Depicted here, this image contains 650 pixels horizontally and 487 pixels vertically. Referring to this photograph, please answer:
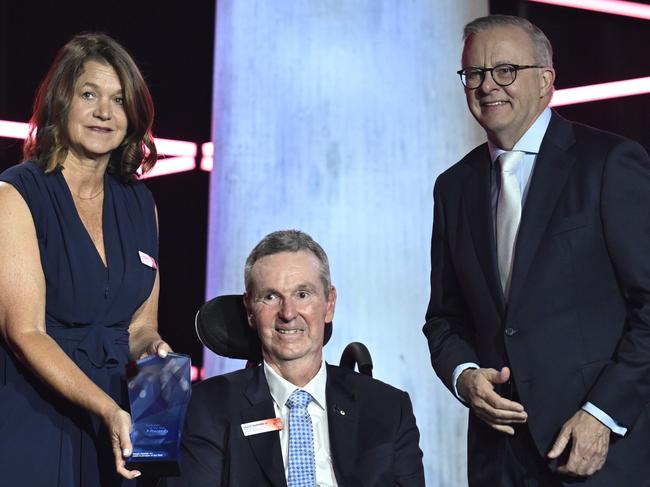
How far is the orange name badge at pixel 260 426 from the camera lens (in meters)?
2.24

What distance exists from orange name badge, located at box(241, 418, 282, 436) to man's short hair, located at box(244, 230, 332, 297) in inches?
14.4

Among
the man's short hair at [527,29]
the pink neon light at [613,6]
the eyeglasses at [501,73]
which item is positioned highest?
the pink neon light at [613,6]

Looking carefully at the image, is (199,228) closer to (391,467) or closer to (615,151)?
(391,467)

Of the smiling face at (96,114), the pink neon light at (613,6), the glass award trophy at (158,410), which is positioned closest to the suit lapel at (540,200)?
the glass award trophy at (158,410)

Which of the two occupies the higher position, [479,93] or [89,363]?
[479,93]

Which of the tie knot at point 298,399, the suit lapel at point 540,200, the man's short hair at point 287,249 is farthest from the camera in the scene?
the man's short hair at point 287,249

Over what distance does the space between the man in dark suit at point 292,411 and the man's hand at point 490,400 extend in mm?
263

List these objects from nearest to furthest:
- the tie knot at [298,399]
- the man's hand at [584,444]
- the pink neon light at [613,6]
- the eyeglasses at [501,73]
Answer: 1. the man's hand at [584,444]
2. the eyeglasses at [501,73]
3. the tie knot at [298,399]
4. the pink neon light at [613,6]

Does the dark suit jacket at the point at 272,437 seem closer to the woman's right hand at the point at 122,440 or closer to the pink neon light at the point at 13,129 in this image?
the woman's right hand at the point at 122,440

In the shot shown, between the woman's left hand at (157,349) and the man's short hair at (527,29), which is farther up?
the man's short hair at (527,29)

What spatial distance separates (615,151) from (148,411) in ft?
3.92

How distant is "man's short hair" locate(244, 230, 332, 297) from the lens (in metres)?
2.42

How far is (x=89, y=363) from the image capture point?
82.0 inches

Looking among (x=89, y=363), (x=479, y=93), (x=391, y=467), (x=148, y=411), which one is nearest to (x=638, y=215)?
(x=479, y=93)
